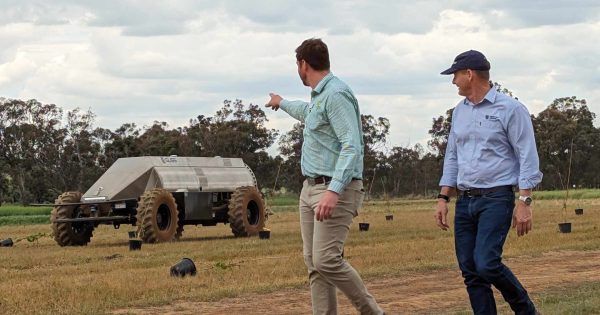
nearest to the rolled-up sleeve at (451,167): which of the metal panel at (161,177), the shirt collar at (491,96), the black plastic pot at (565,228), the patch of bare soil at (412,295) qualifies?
the shirt collar at (491,96)

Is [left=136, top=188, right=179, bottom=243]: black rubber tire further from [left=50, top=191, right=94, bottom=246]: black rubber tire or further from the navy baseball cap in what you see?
the navy baseball cap

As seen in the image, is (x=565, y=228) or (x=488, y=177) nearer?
(x=488, y=177)

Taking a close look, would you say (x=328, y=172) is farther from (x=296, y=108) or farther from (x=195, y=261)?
(x=195, y=261)

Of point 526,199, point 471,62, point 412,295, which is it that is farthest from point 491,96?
point 412,295

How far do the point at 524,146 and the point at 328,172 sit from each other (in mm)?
1320

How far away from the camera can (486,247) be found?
23.7ft

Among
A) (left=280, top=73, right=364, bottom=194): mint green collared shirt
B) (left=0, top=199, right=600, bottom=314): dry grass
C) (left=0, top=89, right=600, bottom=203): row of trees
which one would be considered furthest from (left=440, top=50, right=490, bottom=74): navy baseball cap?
(left=0, top=89, right=600, bottom=203): row of trees

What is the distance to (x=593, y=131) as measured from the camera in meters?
79.4

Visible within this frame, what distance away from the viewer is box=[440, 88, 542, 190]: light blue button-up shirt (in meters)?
7.23

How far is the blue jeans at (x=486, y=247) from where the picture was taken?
7.24 m

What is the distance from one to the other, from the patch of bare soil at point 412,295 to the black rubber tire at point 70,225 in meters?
10.8

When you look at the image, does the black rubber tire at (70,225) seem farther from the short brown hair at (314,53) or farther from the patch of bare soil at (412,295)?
the short brown hair at (314,53)

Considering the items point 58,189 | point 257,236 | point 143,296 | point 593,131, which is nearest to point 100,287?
point 143,296

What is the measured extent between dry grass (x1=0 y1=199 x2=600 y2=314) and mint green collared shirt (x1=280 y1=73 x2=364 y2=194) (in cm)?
381
